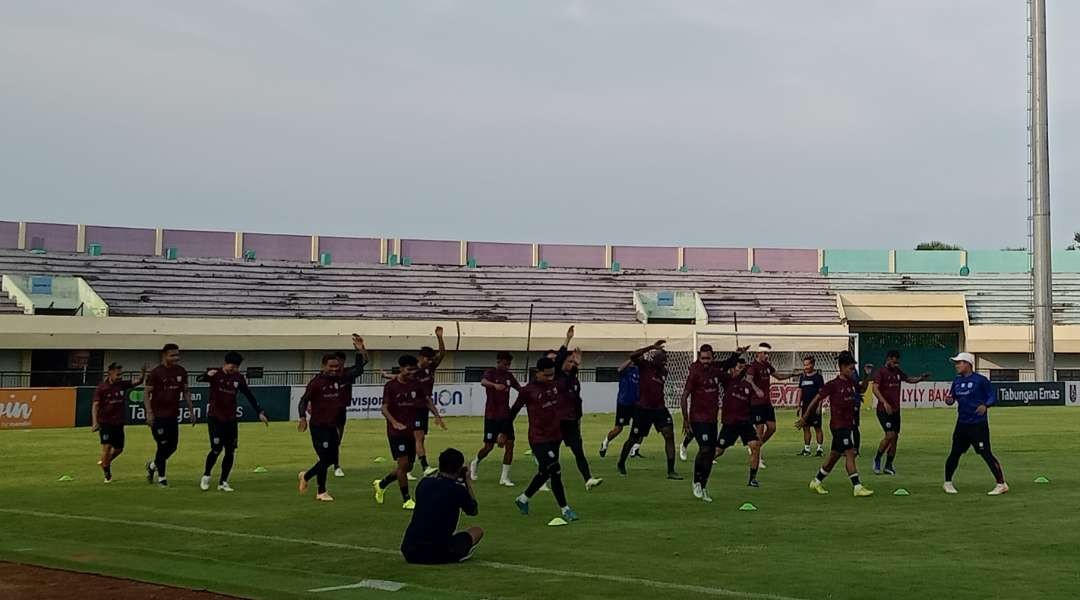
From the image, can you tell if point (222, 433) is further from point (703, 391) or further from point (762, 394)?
point (762, 394)

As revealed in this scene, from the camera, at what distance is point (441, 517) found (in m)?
11.6

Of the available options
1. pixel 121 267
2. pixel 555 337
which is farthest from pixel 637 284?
pixel 121 267

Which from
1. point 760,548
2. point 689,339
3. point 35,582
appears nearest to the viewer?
point 35,582

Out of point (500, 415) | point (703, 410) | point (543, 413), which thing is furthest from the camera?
point (500, 415)

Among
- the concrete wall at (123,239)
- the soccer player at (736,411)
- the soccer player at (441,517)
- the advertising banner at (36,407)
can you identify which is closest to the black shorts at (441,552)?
the soccer player at (441,517)

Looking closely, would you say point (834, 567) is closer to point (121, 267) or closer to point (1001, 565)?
point (1001, 565)

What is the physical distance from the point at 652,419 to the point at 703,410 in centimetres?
311

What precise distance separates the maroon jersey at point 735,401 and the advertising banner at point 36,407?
25.9 metres

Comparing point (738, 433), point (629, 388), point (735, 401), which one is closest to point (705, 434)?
point (738, 433)

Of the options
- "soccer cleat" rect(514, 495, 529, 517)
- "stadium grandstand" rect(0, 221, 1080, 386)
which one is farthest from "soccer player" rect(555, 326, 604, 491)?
"stadium grandstand" rect(0, 221, 1080, 386)

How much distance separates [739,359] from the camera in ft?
60.6

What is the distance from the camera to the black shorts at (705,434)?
17.0 meters

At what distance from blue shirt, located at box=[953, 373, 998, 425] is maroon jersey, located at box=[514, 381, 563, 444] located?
6581 mm

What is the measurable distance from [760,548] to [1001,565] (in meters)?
2.39
